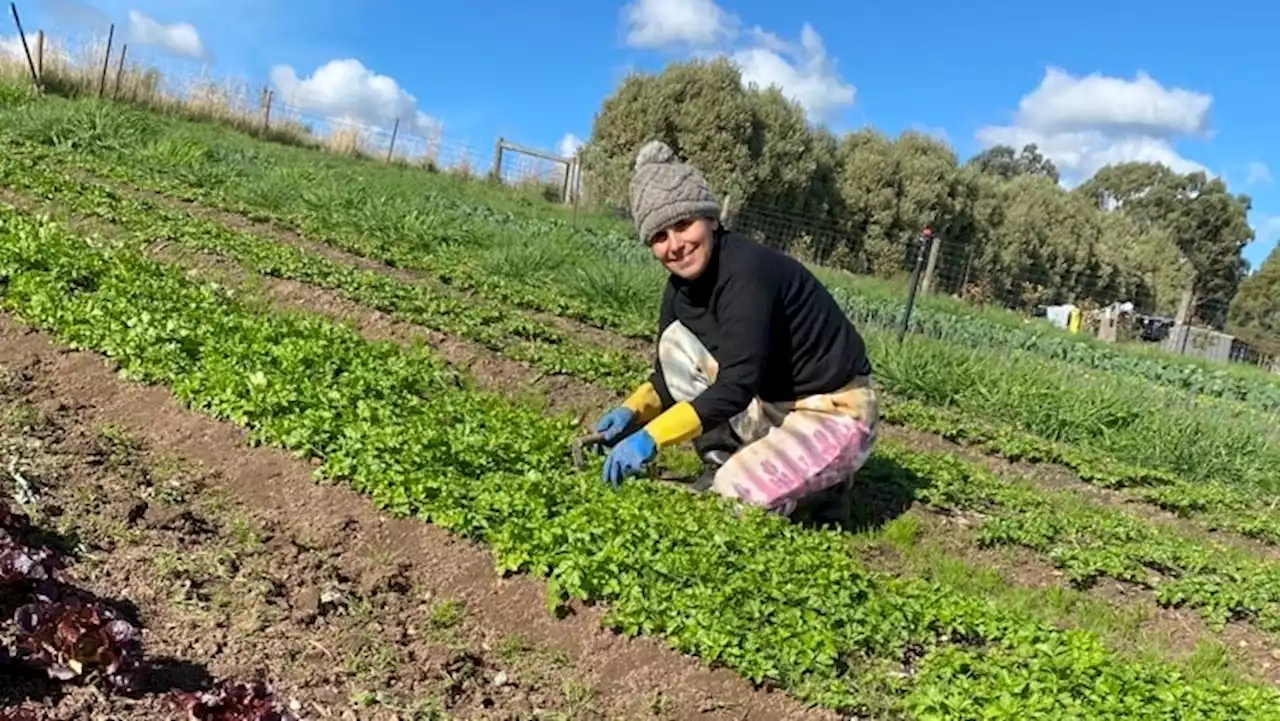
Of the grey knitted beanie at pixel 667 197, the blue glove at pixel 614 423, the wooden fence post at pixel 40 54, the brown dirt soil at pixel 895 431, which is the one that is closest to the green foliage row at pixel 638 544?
the blue glove at pixel 614 423

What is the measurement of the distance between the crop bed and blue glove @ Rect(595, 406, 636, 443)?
18cm

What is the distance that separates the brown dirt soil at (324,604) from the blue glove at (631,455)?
64cm

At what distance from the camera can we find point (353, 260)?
317 inches

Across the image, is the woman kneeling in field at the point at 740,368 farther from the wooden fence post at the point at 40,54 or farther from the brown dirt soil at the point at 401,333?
the wooden fence post at the point at 40,54

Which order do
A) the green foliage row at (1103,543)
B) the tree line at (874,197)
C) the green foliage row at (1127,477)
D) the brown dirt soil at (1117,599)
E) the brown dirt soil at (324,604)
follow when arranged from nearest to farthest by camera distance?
the brown dirt soil at (324,604)
the brown dirt soil at (1117,599)
the green foliage row at (1103,543)
the green foliage row at (1127,477)
the tree line at (874,197)

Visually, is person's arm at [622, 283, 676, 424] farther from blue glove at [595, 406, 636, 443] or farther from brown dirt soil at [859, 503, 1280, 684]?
brown dirt soil at [859, 503, 1280, 684]

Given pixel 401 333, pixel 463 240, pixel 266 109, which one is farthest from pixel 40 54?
pixel 401 333

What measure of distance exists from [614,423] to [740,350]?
2.28 feet

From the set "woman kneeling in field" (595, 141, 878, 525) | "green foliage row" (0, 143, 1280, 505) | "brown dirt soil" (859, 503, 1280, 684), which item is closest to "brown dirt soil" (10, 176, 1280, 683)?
"brown dirt soil" (859, 503, 1280, 684)

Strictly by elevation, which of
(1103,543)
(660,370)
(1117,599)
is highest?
(660,370)

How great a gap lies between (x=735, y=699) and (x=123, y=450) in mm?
2435

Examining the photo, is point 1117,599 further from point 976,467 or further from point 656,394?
point 656,394

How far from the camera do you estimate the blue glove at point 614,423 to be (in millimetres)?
4297

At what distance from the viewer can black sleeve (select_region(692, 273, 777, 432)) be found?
3859 millimetres
